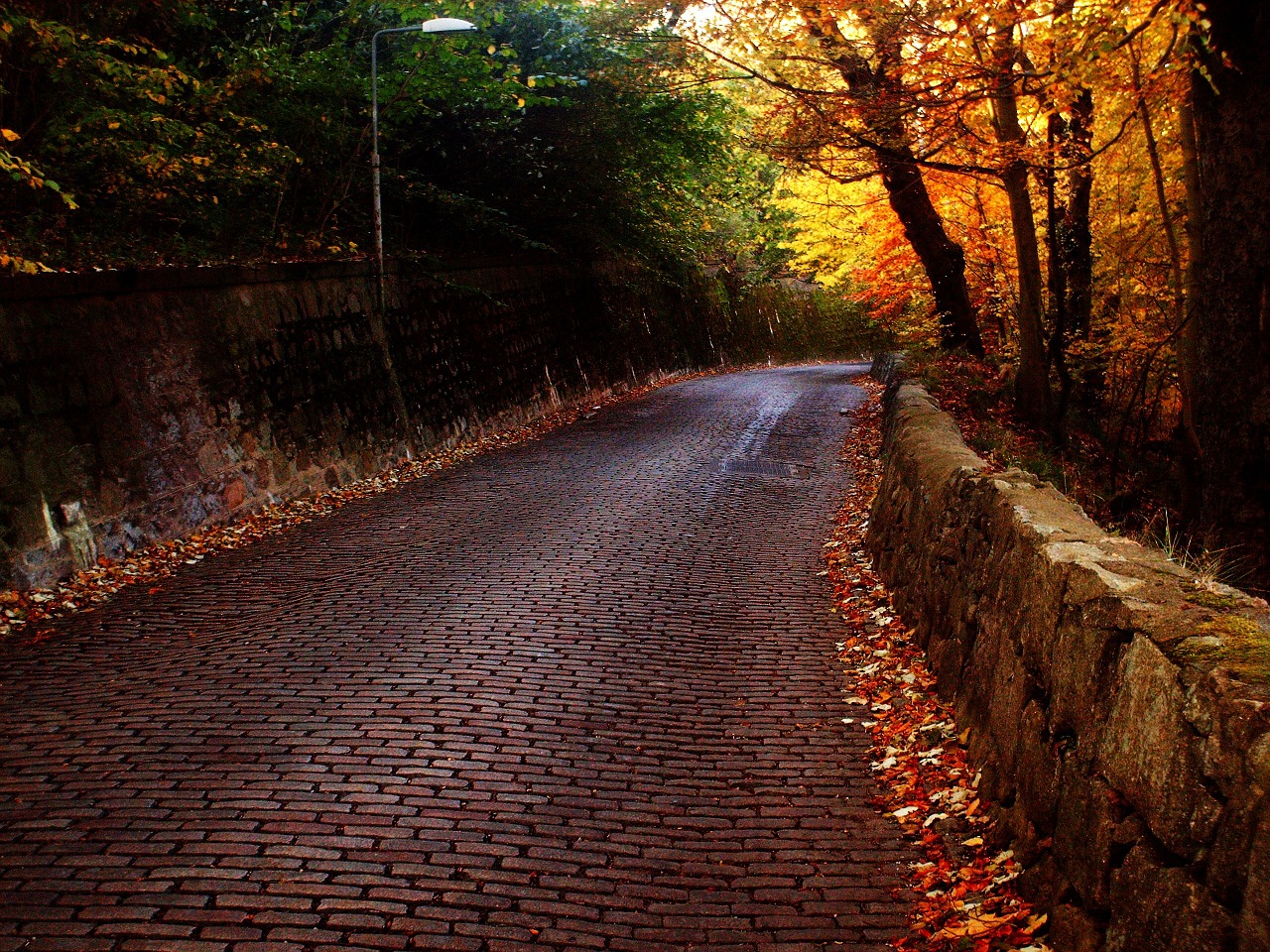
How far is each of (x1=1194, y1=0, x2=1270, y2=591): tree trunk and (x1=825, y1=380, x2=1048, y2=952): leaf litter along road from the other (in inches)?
91.5

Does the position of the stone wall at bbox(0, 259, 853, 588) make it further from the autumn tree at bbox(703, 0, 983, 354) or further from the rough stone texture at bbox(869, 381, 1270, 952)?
the rough stone texture at bbox(869, 381, 1270, 952)

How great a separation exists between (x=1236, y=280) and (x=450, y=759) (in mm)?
5730

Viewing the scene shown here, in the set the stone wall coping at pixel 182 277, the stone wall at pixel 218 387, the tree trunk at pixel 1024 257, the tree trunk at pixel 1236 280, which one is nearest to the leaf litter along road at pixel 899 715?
the stone wall at pixel 218 387

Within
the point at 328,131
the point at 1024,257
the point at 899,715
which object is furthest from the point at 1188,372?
the point at 328,131

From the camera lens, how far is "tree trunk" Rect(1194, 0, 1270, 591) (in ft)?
21.2

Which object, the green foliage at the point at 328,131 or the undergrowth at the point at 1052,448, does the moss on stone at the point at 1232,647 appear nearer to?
the undergrowth at the point at 1052,448

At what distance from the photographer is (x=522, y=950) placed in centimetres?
377

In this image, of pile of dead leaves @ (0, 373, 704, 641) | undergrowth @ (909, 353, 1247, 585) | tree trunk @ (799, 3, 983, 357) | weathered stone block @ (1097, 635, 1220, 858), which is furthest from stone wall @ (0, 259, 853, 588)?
weathered stone block @ (1097, 635, 1220, 858)

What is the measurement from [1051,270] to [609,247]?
34.6 ft

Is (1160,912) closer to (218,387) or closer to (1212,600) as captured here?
(1212,600)

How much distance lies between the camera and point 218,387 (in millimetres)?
11297

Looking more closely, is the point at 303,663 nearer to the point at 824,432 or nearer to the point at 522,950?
the point at 522,950

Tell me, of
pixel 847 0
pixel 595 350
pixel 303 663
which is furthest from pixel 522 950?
pixel 595 350

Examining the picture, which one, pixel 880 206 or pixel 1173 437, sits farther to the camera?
pixel 880 206
